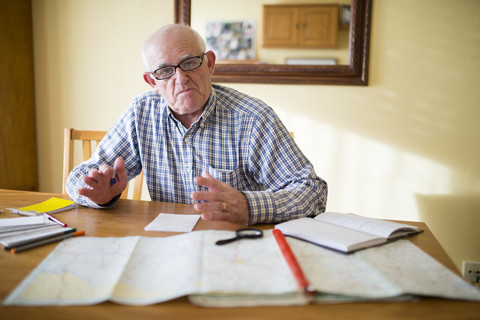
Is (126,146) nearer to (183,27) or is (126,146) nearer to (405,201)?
(183,27)

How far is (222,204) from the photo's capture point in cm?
88

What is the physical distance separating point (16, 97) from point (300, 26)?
1.97 m

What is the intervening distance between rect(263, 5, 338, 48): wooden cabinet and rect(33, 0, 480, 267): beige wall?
0.85ft

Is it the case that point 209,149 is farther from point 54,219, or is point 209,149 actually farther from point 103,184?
point 54,219

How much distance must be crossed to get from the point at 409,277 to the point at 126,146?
1133mm

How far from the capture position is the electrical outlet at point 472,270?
80.9 inches

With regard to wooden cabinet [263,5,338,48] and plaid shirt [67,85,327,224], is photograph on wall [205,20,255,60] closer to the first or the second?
wooden cabinet [263,5,338,48]

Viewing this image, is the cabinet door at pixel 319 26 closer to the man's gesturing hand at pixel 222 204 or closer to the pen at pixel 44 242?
the man's gesturing hand at pixel 222 204

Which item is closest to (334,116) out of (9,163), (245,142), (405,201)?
(405,201)

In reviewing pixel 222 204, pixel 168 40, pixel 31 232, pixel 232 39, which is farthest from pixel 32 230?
pixel 232 39

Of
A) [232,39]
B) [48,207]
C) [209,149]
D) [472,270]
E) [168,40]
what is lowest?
[472,270]

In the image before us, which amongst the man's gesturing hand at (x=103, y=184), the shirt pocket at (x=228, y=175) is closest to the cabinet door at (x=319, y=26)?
the shirt pocket at (x=228, y=175)

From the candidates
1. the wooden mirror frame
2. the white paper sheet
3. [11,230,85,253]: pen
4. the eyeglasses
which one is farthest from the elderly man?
the wooden mirror frame

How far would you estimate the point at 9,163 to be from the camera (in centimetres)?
229
